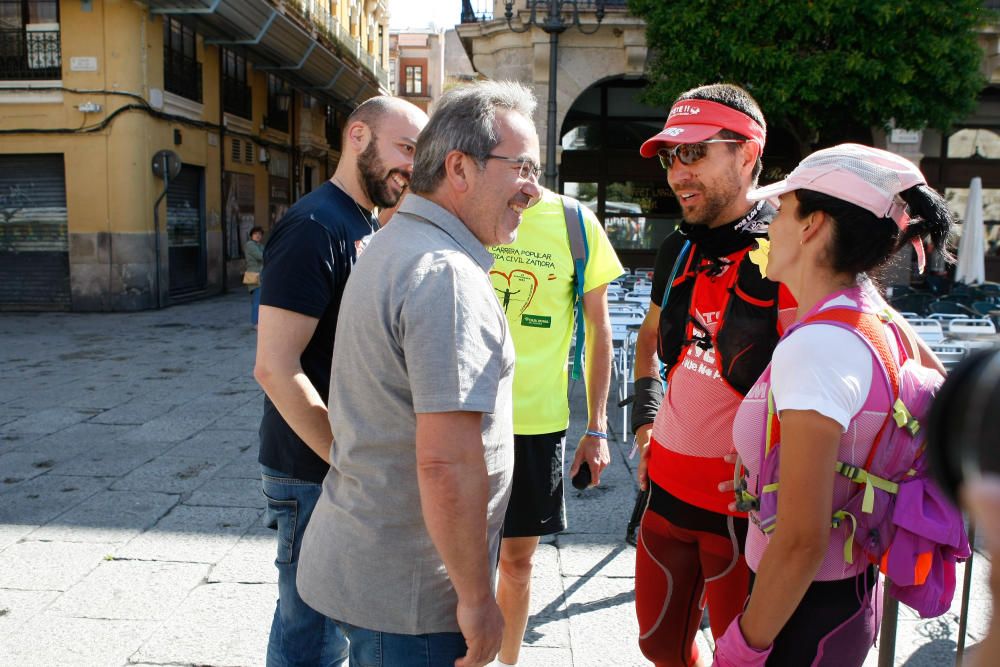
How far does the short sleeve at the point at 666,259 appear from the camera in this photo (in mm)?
2564

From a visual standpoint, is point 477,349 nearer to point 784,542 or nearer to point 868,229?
point 784,542

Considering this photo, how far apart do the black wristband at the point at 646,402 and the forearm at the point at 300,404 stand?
104 cm

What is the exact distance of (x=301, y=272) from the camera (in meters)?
2.11

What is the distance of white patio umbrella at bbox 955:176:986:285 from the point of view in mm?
12250

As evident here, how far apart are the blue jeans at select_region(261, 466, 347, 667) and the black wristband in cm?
102

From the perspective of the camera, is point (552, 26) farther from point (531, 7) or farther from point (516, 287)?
point (516, 287)

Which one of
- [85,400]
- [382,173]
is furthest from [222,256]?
[382,173]

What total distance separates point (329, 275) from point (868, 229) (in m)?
1.25

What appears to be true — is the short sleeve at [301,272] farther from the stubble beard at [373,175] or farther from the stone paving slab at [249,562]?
the stone paving slab at [249,562]

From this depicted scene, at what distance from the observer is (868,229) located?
1.60 meters

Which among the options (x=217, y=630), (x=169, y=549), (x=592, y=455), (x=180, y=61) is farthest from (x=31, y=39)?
(x=592, y=455)

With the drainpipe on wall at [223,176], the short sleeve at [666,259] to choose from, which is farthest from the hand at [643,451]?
the drainpipe on wall at [223,176]

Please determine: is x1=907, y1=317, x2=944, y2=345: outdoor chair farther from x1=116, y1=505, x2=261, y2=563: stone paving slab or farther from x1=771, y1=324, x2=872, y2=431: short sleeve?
x1=771, y1=324, x2=872, y2=431: short sleeve

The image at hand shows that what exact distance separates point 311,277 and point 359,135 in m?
0.48
